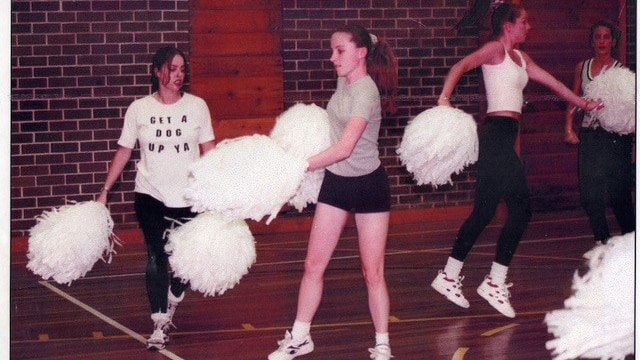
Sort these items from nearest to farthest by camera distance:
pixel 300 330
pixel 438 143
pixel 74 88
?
pixel 300 330, pixel 438 143, pixel 74 88

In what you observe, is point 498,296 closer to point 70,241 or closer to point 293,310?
point 293,310

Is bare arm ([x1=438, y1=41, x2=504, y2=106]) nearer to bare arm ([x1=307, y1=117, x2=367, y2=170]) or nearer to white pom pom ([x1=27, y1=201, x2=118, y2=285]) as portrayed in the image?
bare arm ([x1=307, y1=117, x2=367, y2=170])

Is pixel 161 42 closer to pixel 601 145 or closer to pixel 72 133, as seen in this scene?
pixel 72 133

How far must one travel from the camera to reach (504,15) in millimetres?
4723

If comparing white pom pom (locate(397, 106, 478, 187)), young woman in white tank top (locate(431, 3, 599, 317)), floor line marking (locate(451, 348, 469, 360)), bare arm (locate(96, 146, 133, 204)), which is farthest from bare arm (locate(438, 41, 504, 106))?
bare arm (locate(96, 146, 133, 204))

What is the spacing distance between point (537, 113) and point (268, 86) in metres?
2.30

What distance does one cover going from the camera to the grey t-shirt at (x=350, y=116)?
374cm

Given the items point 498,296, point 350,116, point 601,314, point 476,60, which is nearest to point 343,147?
point 350,116

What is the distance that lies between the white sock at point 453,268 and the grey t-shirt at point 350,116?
1.19 metres

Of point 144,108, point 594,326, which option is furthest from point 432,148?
point 594,326

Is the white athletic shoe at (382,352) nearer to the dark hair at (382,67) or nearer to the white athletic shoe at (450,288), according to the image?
the dark hair at (382,67)

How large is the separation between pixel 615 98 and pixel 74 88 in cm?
A: 375

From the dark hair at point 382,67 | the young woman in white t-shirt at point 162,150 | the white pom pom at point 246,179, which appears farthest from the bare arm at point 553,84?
the white pom pom at point 246,179

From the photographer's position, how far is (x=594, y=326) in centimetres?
162
